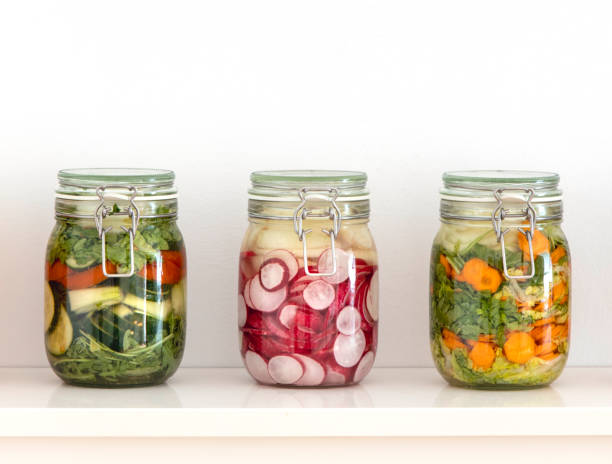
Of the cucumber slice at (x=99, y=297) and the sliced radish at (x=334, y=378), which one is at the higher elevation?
the cucumber slice at (x=99, y=297)

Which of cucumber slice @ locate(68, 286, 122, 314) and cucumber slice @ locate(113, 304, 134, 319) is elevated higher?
cucumber slice @ locate(68, 286, 122, 314)

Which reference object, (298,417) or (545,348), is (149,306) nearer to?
(298,417)

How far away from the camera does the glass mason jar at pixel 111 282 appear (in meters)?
1.01

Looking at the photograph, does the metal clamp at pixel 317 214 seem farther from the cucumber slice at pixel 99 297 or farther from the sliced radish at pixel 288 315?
the cucumber slice at pixel 99 297

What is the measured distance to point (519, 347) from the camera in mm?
1015

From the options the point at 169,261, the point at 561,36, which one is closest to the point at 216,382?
the point at 169,261

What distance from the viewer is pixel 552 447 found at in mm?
958

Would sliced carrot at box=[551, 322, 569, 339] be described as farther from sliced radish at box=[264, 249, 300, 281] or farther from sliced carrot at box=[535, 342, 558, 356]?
sliced radish at box=[264, 249, 300, 281]

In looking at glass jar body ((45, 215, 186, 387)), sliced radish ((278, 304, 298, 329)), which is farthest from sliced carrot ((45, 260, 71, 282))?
sliced radish ((278, 304, 298, 329))

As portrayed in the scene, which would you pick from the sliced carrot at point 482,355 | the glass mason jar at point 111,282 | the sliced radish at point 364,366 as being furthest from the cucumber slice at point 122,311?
the sliced carrot at point 482,355

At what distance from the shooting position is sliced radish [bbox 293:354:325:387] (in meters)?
1.03

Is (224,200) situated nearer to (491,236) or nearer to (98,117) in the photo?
(98,117)

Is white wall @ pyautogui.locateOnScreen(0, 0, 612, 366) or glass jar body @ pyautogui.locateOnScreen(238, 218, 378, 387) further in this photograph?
white wall @ pyautogui.locateOnScreen(0, 0, 612, 366)

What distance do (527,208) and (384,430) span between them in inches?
10.3
